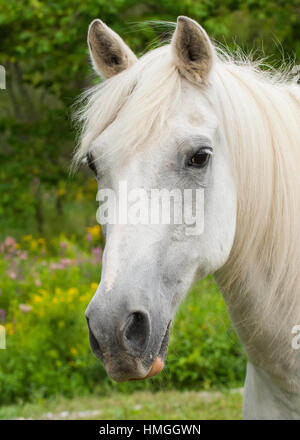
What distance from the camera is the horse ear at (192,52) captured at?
6.53ft

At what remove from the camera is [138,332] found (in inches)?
68.0

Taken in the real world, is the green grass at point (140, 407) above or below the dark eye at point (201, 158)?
below

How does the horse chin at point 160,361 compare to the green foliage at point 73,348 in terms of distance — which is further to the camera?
the green foliage at point 73,348

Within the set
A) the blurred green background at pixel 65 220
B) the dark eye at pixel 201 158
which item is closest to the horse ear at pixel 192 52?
the dark eye at pixel 201 158

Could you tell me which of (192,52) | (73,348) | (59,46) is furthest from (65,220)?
(192,52)

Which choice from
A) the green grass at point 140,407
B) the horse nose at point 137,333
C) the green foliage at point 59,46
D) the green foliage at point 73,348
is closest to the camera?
the horse nose at point 137,333

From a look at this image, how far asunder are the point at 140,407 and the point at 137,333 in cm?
319

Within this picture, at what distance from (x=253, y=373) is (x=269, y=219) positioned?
0.77 metres

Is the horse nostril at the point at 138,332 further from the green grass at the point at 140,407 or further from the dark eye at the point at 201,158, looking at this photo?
the green grass at the point at 140,407

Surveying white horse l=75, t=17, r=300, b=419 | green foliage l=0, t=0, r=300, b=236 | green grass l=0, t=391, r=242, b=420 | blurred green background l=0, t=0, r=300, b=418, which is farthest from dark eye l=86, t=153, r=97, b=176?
green foliage l=0, t=0, r=300, b=236

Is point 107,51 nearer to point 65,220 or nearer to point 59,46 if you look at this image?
point 59,46

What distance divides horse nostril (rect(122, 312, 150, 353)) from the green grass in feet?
9.47

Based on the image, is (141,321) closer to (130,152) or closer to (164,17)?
(130,152)

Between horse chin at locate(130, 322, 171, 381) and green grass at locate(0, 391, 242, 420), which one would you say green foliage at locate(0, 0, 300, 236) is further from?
horse chin at locate(130, 322, 171, 381)
